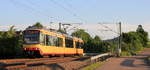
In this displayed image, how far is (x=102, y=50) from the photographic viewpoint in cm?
7206

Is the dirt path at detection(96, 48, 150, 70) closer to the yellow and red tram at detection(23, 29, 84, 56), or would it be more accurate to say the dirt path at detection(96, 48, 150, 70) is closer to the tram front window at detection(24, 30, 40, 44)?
the yellow and red tram at detection(23, 29, 84, 56)

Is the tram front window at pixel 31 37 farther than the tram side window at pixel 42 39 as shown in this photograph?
No

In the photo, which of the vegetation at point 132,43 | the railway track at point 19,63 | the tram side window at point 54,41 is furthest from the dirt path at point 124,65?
the vegetation at point 132,43

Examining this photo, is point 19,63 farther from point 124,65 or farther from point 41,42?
point 41,42

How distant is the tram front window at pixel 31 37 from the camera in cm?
3247

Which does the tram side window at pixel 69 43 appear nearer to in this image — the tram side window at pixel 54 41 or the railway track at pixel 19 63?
the tram side window at pixel 54 41

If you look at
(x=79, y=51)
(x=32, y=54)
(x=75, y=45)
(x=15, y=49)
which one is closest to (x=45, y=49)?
(x=32, y=54)

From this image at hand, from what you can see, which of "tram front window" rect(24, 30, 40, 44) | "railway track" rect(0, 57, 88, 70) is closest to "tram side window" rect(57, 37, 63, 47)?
"tram front window" rect(24, 30, 40, 44)

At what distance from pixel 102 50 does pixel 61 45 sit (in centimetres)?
3407

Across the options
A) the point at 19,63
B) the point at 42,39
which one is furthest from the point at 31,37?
the point at 19,63

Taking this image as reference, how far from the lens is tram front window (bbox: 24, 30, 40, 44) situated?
107 ft

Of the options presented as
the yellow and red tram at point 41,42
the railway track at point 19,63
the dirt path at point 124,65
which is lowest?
the dirt path at point 124,65

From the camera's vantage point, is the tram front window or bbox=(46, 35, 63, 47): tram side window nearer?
the tram front window

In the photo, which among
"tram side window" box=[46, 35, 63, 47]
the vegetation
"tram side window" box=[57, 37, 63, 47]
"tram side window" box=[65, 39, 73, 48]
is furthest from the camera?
the vegetation
